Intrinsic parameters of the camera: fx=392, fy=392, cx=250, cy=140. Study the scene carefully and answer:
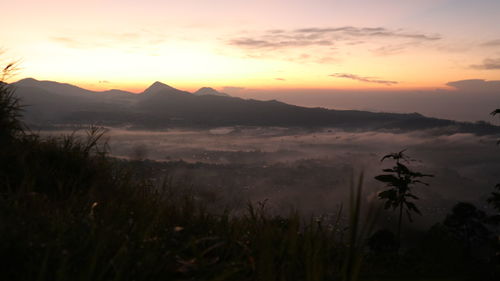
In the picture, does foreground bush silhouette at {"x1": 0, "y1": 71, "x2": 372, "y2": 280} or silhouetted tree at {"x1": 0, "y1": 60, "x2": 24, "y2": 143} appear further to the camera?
silhouetted tree at {"x1": 0, "y1": 60, "x2": 24, "y2": 143}

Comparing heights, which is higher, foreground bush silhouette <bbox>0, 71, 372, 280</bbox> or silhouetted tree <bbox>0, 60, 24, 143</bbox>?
silhouetted tree <bbox>0, 60, 24, 143</bbox>

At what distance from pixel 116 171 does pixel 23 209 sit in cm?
347

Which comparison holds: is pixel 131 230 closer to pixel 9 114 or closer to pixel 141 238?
pixel 141 238

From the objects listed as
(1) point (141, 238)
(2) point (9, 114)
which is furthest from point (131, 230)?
(2) point (9, 114)

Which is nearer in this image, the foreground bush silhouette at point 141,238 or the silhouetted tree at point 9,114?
the foreground bush silhouette at point 141,238

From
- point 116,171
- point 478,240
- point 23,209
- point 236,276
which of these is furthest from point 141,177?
point 478,240

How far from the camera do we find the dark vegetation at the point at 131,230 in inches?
96.5

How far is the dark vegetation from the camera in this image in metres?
2.45

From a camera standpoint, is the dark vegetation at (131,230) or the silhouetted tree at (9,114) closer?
the dark vegetation at (131,230)

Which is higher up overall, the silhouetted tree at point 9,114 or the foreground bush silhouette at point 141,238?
the silhouetted tree at point 9,114

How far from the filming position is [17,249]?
2500mm

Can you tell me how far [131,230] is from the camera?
3279 mm

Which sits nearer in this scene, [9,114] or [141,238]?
[141,238]

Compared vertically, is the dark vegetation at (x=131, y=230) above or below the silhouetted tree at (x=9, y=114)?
below
